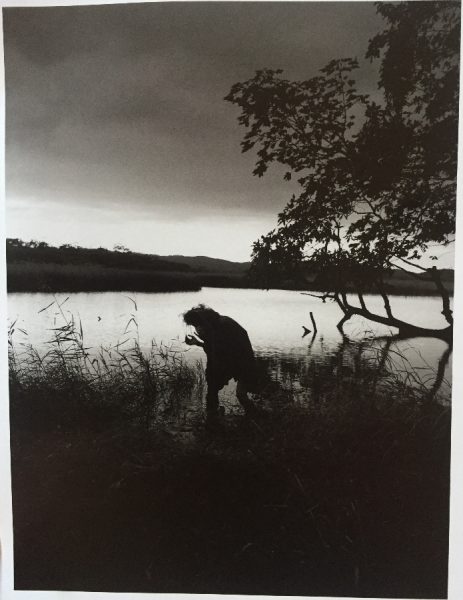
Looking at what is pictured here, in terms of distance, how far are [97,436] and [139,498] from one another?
0.24 metres

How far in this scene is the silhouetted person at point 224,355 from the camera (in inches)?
63.0

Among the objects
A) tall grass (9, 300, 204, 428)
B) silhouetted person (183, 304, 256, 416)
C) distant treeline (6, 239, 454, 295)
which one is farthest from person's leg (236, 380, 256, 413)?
distant treeline (6, 239, 454, 295)

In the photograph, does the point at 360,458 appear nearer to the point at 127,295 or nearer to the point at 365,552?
the point at 365,552

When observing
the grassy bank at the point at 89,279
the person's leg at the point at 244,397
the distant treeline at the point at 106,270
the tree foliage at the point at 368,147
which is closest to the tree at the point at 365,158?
the tree foliage at the point at 368,147

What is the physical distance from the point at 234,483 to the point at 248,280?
2.10 ft

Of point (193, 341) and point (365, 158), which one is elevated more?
point (365, 158)

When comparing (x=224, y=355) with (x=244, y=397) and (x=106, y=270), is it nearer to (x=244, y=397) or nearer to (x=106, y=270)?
(x=244, y=397)

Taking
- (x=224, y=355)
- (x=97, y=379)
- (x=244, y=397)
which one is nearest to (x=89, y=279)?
(x=97, y=379)

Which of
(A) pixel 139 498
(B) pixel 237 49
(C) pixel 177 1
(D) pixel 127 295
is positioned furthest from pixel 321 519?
(C) pixel 177 1

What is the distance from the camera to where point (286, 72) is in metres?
1.58

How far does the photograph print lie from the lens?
1.58m

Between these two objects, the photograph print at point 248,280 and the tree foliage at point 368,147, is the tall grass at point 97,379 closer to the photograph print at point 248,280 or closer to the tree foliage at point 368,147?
the photograph print at point 248,280

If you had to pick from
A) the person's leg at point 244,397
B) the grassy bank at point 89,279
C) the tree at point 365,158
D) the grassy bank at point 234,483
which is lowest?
the grassy bank at point 234,483

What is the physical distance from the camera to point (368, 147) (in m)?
1.59
